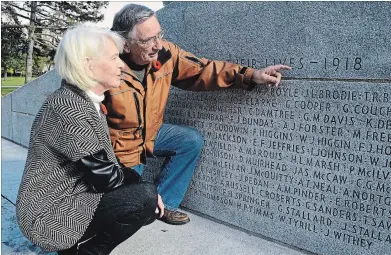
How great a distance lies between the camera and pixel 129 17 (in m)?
3.12

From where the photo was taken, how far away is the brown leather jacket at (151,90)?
321cm

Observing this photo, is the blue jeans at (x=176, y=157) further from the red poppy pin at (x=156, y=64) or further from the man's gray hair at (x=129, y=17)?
the man's gray hair at (x=129, y=17)

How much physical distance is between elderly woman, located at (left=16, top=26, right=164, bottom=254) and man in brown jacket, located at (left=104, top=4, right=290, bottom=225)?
2.07 feet

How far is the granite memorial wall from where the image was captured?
2.74 meters

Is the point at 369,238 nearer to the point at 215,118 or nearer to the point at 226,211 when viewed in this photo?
the point at 226,211

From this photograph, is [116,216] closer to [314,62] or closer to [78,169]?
[78,169]

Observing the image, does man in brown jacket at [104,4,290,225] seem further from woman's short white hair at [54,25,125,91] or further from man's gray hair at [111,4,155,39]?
woman's short white hair at [54,25,125,91]

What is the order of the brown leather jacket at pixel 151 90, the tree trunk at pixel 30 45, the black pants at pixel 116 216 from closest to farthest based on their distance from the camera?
the black pants at pixel 116 216 → the brown leather jacket at pixel 151 90 → the tree trunk at pixel 30 45

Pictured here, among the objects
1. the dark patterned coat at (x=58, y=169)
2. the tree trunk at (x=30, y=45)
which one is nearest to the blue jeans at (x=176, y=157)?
the dark patterned coat at (x=58, y=169)

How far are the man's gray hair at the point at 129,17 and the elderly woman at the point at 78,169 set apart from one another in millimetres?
597

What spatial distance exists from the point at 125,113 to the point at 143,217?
0.90 metres

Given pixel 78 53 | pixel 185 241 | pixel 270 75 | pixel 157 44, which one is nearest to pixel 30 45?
pixel 157 44

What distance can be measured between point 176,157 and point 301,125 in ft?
3.53

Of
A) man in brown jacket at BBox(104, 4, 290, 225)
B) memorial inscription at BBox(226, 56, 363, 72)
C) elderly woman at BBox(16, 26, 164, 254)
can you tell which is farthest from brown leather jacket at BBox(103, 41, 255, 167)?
elderly woman at BBox(16, 26, 164, 254)
